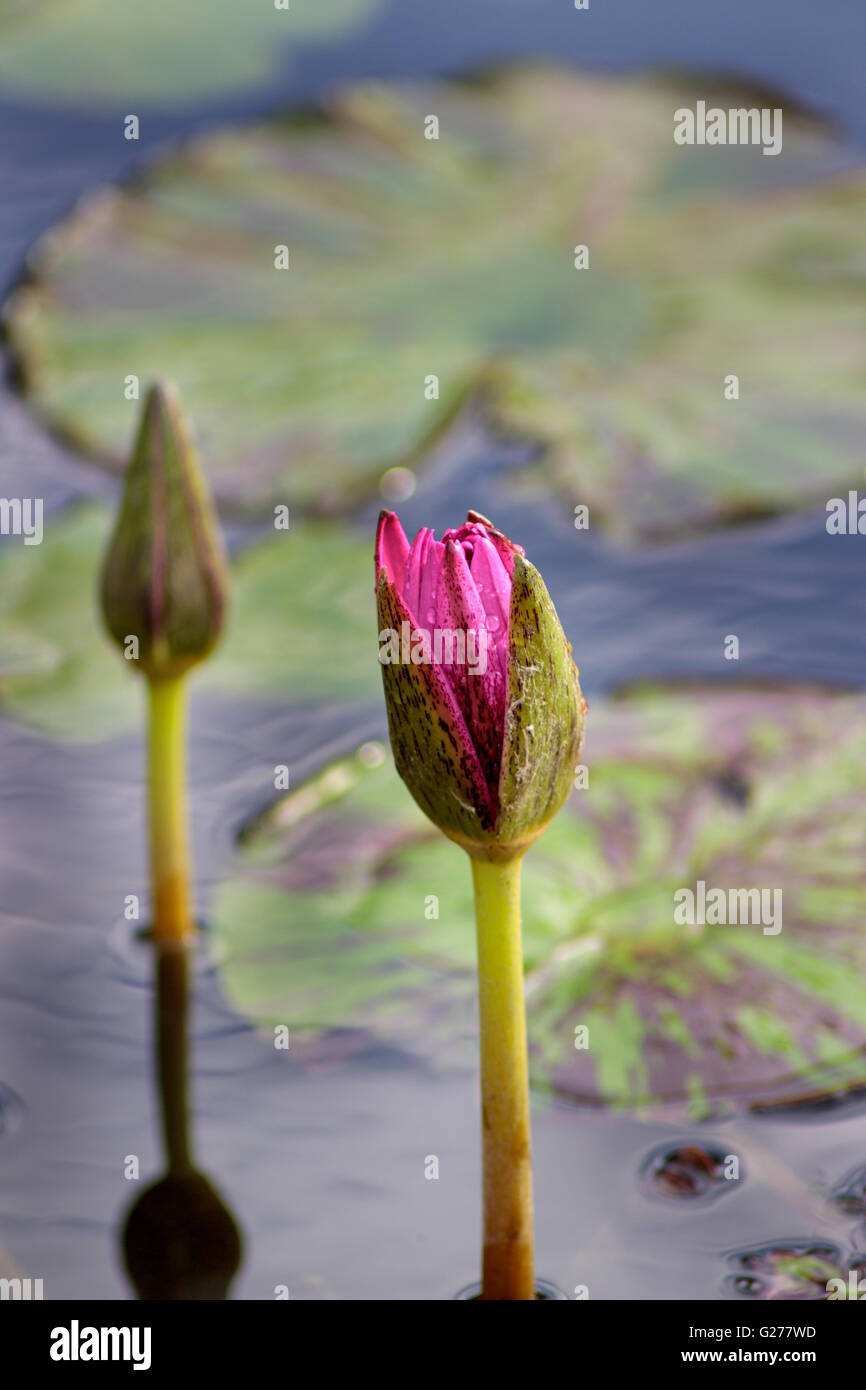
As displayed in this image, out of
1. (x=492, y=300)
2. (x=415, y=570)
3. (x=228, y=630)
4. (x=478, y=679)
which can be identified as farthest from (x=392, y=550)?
(x=492, y=300)

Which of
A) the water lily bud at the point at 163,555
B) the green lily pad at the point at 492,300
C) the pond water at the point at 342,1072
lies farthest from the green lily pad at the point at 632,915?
the green lily pad at the point at 492,300

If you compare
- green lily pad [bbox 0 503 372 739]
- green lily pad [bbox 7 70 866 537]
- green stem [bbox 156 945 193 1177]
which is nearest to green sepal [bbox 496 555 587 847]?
green stem [bbox 156 945 193 1177]

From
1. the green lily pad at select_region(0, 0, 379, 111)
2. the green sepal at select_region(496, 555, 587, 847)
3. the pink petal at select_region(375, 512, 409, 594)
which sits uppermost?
the green lily pad at select_region(0, 0, 379, 111)

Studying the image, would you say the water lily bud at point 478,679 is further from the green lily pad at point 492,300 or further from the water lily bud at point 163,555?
the green lily pad at point 492,300

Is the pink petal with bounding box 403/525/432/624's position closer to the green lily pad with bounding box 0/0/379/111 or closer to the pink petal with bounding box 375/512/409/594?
the pink petal with bounding box 375/512/409/594

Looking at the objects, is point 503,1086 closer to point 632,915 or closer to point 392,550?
point 392,550

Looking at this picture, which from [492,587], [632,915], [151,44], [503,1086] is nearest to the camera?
[492,587]

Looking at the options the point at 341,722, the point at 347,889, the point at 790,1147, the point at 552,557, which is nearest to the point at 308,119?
the point at 552,557
